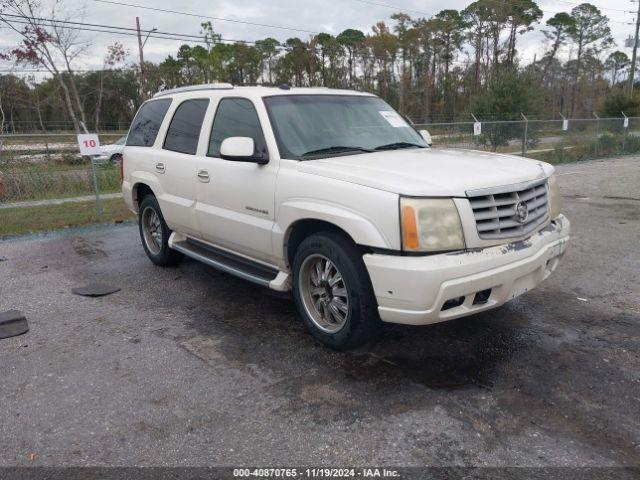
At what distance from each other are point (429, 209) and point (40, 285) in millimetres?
4501

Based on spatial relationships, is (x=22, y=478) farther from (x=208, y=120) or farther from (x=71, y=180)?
(x=71, y=180)

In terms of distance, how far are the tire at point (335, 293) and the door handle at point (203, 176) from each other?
1.38m

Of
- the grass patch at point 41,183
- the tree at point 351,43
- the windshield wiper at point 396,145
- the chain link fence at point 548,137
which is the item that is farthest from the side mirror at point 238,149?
the tree at point 351,43

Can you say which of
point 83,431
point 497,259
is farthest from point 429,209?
point 83,431

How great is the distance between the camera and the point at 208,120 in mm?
4973

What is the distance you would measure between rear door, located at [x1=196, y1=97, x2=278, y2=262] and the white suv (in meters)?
0.01

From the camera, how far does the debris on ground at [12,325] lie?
440 centimetres

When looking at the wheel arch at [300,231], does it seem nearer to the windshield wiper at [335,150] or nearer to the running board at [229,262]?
the running board at [229,262]

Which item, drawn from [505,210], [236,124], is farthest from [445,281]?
[236,124]

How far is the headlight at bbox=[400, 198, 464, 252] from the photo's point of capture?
10.5ft

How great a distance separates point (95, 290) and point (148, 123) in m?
1.97

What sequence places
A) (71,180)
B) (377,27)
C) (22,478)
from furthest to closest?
(377,27), (71,180), (22,478)

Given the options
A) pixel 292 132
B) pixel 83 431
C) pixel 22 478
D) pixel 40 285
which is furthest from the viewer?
pixel 40 285

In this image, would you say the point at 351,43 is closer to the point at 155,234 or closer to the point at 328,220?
the point at 155,234
